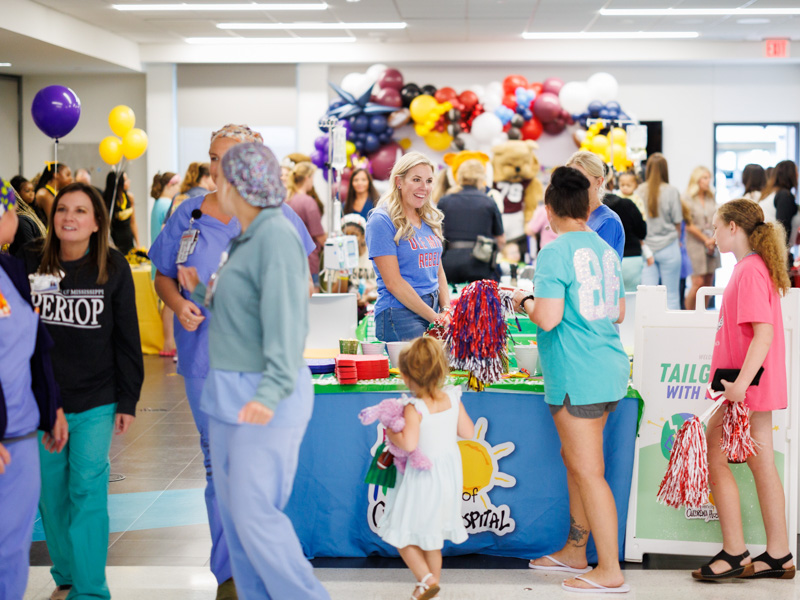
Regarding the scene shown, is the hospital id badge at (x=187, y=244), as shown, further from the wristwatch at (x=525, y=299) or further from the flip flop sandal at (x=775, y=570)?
the flip flop sandal at (x=775, y=570)

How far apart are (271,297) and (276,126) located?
417 inches

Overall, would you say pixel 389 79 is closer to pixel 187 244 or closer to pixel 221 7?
pixel 221 7

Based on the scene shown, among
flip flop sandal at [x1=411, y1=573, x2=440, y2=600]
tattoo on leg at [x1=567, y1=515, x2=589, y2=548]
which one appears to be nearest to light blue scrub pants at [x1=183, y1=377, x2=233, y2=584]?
flip flop sandal at [x1=411, y1=573, x2=440, y2=600]

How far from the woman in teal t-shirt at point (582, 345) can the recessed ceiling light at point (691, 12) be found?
289 inches

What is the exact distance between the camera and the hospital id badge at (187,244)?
8.44 feet

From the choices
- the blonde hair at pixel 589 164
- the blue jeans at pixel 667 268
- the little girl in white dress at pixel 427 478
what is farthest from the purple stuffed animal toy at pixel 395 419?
the blue jeans at pixel 667 268

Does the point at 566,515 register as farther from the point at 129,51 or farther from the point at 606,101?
the point at 129,51

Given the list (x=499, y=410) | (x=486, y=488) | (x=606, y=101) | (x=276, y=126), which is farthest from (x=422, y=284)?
(x=276, y=126)

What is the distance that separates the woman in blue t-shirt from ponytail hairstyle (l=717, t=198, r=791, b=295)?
42.3 inches

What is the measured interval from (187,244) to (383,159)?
875 cm

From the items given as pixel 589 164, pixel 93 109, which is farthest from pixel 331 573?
pixel 93 109

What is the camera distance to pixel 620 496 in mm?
3029

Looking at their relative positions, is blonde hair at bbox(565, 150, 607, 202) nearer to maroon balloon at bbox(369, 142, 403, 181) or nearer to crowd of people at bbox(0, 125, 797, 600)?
crowd of people at bbox(0, 125, 797, 600)

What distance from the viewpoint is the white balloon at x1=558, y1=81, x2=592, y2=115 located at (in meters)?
10.7
